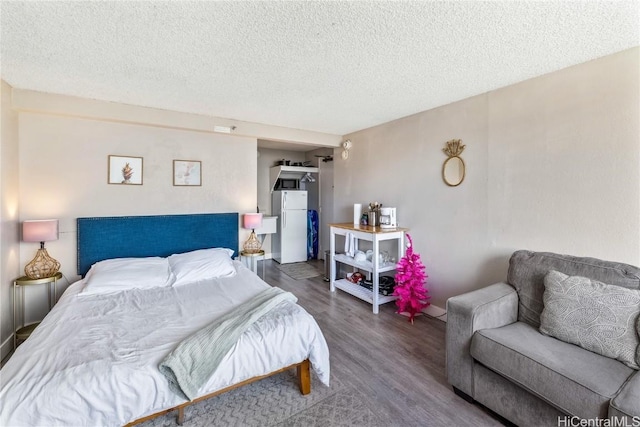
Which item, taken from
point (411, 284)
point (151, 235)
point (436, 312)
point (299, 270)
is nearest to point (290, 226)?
point (299, 270)

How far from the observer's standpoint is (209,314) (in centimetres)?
216

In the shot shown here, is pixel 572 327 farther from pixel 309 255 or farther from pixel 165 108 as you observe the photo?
Answer: pixel 309 255

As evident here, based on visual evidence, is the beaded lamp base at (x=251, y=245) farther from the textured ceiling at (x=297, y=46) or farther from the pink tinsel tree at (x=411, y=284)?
the pink tinsel tree at (x=411, y=284)

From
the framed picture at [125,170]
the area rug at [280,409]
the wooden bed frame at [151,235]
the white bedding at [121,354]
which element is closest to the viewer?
the white bedding at [121,354]

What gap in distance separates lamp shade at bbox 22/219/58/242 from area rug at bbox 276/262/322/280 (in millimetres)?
3104

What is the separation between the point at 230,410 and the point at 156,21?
2.47 metres

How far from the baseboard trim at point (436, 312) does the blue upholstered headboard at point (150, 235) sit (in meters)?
2.64

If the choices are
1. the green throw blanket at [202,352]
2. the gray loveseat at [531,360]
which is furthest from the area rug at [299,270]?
the gray loveseat at [531,360]

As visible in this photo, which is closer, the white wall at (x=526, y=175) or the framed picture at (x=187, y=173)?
the white wall at (x=526, y=175)

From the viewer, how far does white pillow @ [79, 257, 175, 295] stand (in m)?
2.53

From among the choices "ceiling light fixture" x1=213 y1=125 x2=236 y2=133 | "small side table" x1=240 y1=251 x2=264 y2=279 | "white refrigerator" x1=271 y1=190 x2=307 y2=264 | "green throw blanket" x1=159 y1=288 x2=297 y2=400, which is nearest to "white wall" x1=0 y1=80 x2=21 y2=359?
"ceiling light fixture" x1=213 y1=125 x2=236 y2=133

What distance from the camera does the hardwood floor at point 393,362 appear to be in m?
1.81

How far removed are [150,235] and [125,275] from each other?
76cm

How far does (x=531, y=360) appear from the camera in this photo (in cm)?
155
